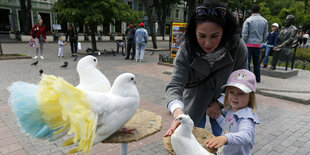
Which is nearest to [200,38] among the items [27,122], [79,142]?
[79,142]

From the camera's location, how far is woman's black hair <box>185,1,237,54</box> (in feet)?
5.41

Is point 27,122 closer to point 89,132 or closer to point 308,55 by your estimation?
point 89,132

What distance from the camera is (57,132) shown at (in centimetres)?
161

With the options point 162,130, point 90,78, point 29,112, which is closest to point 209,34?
point 90,78

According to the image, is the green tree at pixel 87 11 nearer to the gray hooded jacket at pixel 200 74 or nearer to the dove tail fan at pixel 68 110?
the gray hooded jacket at pixel 200 74

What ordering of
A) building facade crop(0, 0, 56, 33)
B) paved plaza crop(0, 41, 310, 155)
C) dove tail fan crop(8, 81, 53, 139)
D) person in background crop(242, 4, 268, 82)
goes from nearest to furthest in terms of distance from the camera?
dove tail fan crop(8, 81, 53, 139), paved plaza crop(0, 41, 310, 155), person in background crop(242, 4, 268, 82), building facade crop(0, 0, 56, 33)

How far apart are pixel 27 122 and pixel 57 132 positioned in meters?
0.24

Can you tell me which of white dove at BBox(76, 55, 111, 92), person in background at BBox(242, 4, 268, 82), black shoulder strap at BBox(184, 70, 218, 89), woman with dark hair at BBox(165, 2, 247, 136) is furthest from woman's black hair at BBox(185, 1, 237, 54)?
person in background at BBox(242, 4, 268, 82)

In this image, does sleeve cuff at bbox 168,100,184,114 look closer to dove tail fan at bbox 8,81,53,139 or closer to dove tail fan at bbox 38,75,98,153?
dove tail fan at bbox 38,75,98,153

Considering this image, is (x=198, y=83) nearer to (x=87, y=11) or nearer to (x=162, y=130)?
(x=162, y=130)

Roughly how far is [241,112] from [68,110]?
4.57 feet

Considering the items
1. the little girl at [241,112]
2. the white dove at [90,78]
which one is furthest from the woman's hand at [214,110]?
the white dove at [90,78]

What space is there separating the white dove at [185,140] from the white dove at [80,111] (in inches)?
18.1

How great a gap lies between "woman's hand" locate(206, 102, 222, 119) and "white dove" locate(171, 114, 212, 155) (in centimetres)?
62
